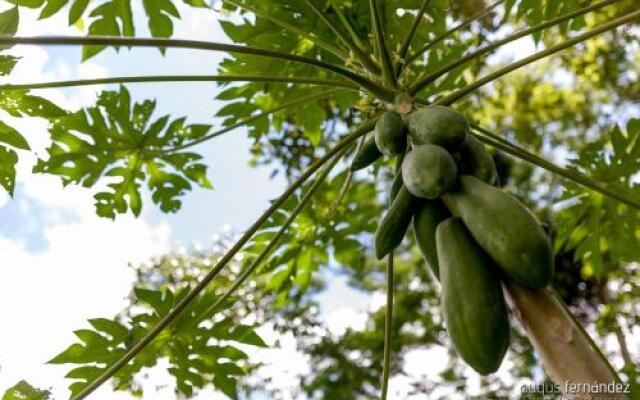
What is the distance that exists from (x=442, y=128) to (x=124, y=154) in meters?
2.04

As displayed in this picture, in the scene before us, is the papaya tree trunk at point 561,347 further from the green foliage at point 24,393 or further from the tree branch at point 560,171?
the green foliage at point 24,393

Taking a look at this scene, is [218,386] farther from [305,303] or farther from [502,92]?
[502,92]

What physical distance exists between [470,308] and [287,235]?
213 centimetres

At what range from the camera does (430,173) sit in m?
1.62

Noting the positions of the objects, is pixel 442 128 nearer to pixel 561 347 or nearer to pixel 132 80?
pixel 561 347

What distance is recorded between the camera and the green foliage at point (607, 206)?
3.30m

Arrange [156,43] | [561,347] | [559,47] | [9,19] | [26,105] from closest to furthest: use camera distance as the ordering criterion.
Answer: [561,347] < [156,43] < [559,47] < [9,19] < [26,105]

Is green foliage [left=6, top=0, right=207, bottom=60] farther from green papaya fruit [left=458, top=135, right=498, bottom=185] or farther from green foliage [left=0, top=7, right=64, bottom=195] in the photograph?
green papaya fruit [left=458, top=135, right=498, bottom=185]

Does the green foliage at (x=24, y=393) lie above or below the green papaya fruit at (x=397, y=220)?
below

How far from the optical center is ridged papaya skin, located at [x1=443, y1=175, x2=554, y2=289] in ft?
4.72

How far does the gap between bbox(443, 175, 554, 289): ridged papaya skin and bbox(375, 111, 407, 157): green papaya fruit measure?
0.47 m

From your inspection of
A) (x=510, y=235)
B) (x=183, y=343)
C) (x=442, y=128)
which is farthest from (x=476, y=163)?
(x=183, y=343)

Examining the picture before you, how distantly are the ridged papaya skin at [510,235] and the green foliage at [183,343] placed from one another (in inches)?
58.5

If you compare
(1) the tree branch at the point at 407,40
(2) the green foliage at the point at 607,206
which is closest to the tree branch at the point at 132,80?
(1) the tree branch at the point at 407,40
